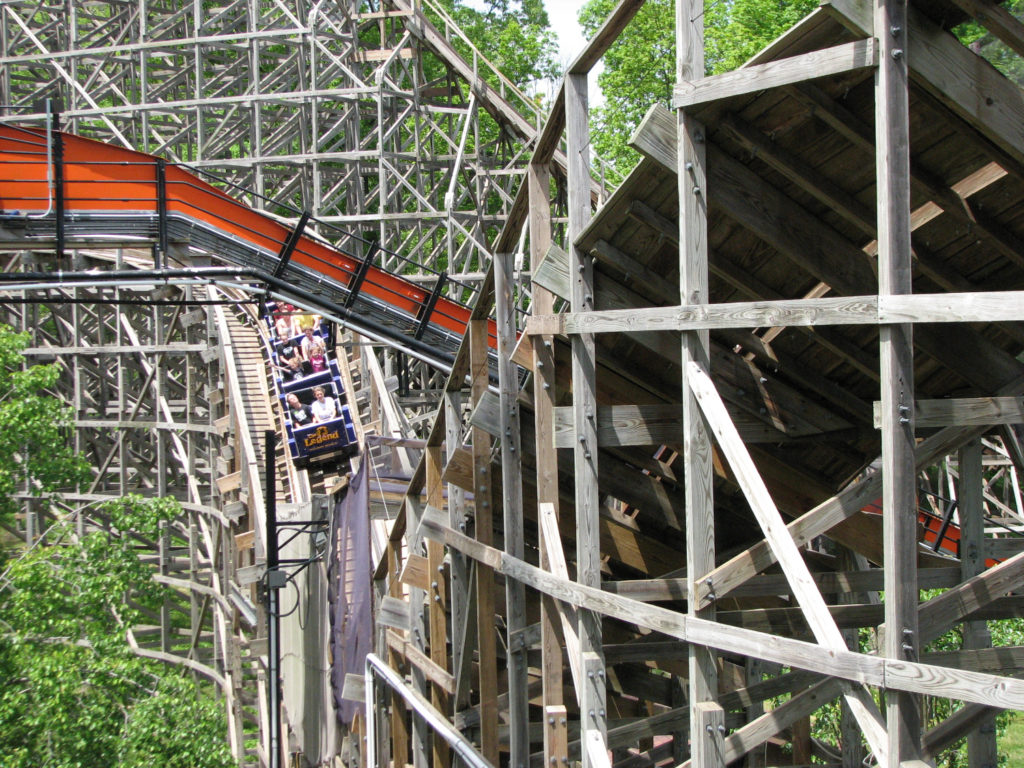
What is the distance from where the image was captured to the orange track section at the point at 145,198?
11273 millimetres

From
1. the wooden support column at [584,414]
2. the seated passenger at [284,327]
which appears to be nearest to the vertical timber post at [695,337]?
the wooden support column at [584,414]

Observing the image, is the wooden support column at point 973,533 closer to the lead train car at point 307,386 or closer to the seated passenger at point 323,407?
the lead train car at point 307,386

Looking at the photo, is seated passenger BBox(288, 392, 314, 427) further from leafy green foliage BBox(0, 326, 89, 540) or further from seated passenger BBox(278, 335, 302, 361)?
leafy green foliage BBox(0, 326, 89, 540)

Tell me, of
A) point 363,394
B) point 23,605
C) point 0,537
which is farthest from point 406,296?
point 0,537

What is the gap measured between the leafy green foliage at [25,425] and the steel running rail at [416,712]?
440cm

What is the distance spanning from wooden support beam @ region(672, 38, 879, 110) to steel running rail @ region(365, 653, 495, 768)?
4.35 metres

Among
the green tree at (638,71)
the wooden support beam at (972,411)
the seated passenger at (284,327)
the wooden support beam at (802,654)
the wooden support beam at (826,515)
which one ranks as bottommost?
the wooden support beam at (802,654)

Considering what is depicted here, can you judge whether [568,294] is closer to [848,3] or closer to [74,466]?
[848,3]

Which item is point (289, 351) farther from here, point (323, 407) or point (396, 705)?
point (396, 705)

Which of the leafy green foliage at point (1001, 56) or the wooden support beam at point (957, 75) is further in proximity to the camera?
the leafy green foliage at point (1001, 56)

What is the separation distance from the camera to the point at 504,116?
21.3 metres

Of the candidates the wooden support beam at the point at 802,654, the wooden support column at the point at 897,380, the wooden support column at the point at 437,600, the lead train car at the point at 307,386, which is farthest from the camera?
the lead train car at the point at 307,386

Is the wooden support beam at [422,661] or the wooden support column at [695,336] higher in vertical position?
the wooden support column at [695,336]

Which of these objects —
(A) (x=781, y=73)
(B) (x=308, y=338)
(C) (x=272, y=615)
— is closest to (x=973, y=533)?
(A) (x=781, y=73)
